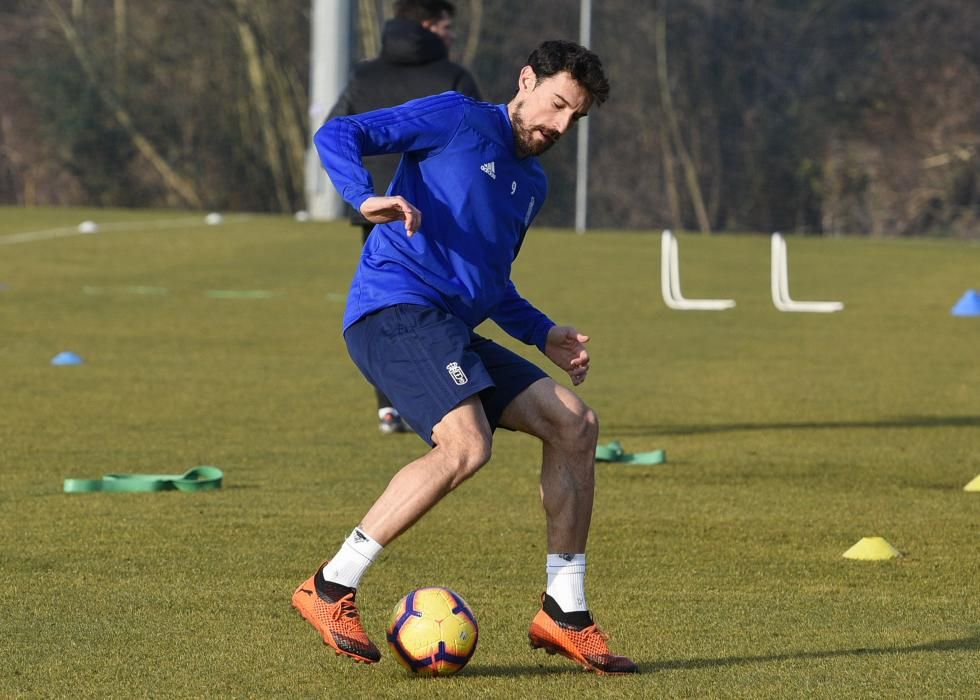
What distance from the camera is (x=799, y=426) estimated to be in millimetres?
12031

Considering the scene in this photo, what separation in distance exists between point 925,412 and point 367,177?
828 centimetres

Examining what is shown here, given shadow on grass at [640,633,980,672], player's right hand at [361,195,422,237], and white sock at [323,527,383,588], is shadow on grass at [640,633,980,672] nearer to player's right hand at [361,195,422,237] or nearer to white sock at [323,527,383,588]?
white sock at [323,527,383,588]

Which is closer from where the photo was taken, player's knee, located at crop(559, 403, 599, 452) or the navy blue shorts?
the navy blue shorts

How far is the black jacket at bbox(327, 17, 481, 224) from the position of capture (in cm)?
1059

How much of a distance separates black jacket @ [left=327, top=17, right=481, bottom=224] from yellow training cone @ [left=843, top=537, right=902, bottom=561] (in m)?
4.07

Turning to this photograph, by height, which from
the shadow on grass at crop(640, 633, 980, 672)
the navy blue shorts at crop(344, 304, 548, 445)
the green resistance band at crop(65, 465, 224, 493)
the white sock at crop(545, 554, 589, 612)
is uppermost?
the navy blue shorts at crop(344, 304, 548, 445)

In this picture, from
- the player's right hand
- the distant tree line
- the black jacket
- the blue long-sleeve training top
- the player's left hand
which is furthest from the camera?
the distant tree line

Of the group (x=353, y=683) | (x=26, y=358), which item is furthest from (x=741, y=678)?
(x=26, y=358)

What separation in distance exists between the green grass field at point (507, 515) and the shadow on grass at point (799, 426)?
0.16 feet

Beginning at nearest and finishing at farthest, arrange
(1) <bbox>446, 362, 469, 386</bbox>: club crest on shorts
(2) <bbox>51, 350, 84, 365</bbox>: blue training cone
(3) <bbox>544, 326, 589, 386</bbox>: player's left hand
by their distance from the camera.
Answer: (1) <bbox>446, 362, 469, 386</bbox>: club crest on shorts → (3) <bbox>544, 326, 589, 386</bbox>: player's left hand → (2) <bbox>51, 350, 84, 365</bbox>: blue training cone

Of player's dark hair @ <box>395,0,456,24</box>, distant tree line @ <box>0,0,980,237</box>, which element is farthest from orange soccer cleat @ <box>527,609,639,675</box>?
distant tree line @ <box>0,0,980,237</box>

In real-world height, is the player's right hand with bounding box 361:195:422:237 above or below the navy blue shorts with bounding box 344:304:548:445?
above

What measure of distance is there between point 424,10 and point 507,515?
3543mm

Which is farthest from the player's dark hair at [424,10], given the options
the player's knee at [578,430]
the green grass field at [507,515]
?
the player's knee at [578,430]
